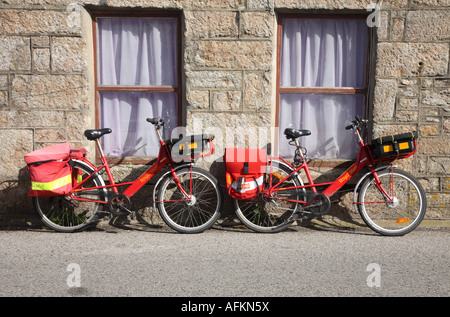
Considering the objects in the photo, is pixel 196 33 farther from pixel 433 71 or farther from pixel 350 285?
pixel 350 285

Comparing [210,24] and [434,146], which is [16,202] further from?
[434,146]

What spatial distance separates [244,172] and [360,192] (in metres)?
1.35

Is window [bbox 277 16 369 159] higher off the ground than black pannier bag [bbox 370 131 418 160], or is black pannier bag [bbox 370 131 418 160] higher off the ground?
window [bbox 277 16 369 159]

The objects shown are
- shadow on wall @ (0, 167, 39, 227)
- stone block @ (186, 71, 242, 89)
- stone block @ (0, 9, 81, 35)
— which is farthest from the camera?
shadow on wall @ (0, 167, 39, 227)

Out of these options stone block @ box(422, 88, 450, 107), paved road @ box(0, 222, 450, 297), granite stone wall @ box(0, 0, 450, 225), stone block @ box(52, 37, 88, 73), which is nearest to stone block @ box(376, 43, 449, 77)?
granite stone wall @ box(0, 0, 450, 225)

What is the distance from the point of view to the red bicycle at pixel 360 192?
200 inches

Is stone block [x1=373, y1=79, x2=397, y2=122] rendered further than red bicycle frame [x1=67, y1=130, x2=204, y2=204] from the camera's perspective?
Yes

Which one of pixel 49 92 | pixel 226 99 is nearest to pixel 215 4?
pixel 226 99

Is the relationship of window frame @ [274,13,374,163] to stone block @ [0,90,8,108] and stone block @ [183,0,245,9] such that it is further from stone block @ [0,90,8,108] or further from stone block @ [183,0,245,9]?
stone block @ [0,90,8,108]

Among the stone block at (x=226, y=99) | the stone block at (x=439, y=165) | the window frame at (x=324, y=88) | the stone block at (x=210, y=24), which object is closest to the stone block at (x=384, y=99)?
the window frame at (x=324, y=88)

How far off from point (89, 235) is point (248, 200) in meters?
1.86

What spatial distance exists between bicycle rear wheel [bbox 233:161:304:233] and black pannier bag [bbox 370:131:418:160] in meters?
0.97

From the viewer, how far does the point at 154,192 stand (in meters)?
5.26

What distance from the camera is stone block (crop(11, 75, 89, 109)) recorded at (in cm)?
541
